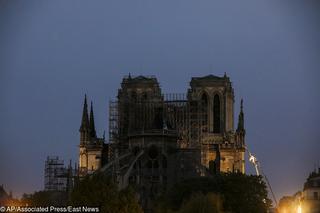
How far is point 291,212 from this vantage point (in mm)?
120188

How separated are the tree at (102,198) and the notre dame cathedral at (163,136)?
4122 cm

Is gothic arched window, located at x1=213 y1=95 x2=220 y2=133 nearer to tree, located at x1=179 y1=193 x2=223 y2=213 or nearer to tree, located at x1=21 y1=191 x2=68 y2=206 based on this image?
tree, located at x1=21 y1=191 x2=68 y2=206

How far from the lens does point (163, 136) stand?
124 meters

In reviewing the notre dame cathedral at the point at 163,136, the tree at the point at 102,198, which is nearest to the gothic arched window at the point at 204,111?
the notre dame cathedral at the point at 163,136

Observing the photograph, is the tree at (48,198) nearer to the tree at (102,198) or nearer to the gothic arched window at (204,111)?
the gothic arched window at (204,111)

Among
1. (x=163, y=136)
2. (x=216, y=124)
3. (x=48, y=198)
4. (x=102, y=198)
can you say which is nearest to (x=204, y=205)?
(x=102, y=198)

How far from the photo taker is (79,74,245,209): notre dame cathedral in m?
119

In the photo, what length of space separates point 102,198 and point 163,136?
179 ft

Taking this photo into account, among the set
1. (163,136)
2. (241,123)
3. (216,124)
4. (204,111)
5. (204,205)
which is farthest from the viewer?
(216,124)

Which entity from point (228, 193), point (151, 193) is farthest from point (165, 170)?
point (228, 193)

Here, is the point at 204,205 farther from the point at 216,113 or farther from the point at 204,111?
the point at 216,113

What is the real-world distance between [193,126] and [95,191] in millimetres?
60838

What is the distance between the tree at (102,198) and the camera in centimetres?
6844

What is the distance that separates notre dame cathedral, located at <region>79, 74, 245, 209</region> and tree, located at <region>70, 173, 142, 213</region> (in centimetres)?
4122
